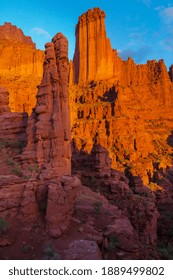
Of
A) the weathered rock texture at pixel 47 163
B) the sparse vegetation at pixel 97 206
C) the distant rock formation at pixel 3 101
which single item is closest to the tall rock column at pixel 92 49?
the distant rock formation at pixel 3 101

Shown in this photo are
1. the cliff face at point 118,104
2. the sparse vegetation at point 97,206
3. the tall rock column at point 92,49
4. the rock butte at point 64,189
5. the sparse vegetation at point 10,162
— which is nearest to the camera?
the rock butte at point 64,189

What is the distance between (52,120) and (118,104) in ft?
215

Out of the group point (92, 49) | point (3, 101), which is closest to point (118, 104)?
point (92, 49)

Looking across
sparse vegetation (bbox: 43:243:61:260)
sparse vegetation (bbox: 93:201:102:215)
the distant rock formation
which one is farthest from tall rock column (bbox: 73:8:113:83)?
sparse vegetation (bbox: 43:243:61:260)

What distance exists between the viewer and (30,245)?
13.8 m

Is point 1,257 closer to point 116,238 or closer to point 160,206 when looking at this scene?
point 116,238

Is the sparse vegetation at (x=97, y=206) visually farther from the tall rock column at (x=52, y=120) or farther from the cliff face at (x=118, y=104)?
the cliff face at (x=118, y=104)

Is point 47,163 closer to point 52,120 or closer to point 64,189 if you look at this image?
point 64,189

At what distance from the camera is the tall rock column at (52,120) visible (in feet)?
64.4

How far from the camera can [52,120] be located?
20188mm

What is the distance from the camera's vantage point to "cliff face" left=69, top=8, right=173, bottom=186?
71312mm

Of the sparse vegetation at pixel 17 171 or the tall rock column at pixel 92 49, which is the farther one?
the tall rock column at pixel 92 49
